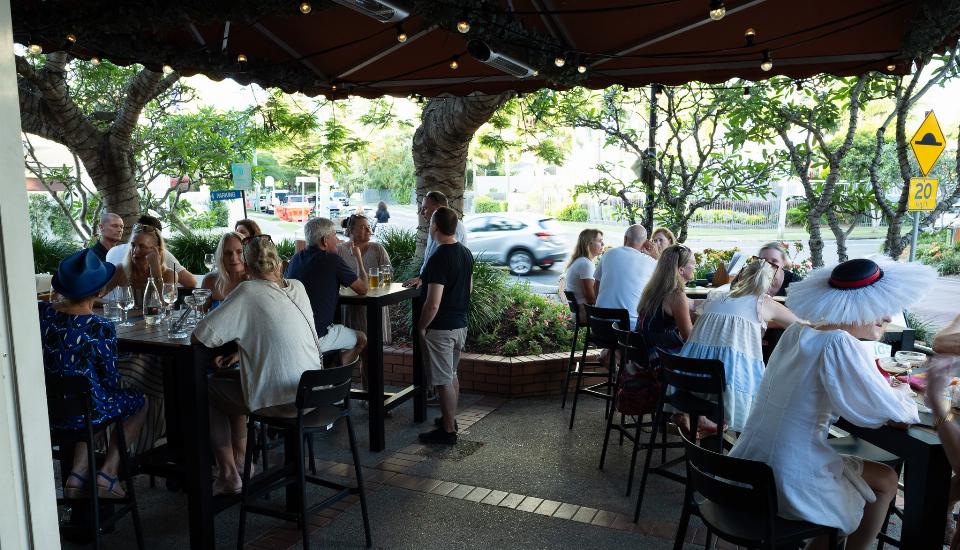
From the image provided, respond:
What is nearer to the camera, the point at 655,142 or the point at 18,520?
the point at 18,520

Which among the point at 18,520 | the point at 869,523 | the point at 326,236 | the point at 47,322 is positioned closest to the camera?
the point at 18,520

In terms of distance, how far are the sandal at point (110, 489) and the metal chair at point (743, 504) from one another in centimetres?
297

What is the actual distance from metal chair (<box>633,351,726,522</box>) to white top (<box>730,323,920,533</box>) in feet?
2.26

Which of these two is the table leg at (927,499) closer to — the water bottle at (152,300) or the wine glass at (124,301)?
the water bottle at (152,300)

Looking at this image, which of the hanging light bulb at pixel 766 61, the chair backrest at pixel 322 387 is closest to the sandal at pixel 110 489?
the chair backrest at pixel 322 387

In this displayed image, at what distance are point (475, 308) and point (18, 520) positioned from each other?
5.42 metres

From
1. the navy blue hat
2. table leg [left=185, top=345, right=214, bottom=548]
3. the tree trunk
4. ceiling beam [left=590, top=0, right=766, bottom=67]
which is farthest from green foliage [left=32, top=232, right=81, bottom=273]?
ceiling beam [left=590, top=0, right=766, bottom=67]

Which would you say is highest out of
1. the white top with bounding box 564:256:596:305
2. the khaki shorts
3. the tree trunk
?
the tree trunk

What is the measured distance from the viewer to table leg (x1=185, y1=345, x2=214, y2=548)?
3373mm

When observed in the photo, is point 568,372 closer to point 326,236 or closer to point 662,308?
point 662,308

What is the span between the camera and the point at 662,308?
177 inches

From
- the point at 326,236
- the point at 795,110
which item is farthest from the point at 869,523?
the point at 795,110

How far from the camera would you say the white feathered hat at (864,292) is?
2576mm

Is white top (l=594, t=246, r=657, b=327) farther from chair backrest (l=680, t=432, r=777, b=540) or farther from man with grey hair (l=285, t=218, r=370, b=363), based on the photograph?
chair backrest (l=680, t=432, r=777, b=540)
